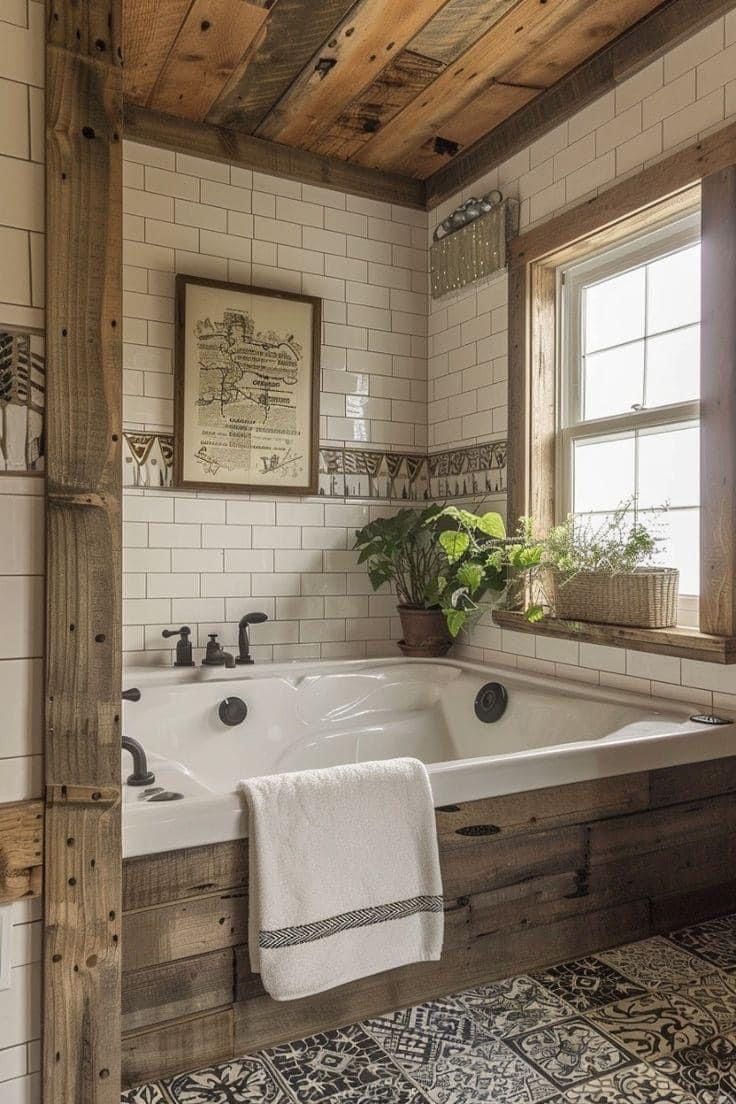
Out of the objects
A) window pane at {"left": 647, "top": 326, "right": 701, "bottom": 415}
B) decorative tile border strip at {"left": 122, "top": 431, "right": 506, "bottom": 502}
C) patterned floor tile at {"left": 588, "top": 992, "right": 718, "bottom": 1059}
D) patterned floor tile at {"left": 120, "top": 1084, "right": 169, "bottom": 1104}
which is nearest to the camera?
patterned floor tile at {"left": 120, "top": 1084, "right": 169, "bottom": 1104}

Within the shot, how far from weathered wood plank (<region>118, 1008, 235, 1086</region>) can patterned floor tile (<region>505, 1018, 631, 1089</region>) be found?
59 cm

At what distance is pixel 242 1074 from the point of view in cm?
165

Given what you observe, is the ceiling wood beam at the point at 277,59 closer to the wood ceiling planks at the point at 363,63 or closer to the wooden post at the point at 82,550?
the wood ceiling planks at the point at 363,63

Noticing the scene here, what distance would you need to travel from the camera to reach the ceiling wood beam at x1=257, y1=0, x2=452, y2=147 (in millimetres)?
2564

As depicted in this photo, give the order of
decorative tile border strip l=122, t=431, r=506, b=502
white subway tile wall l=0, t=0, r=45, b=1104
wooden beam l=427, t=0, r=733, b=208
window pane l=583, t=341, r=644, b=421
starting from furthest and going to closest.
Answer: decorative tile border strip l=122, t=431, r=506, b=502 → window pane l=583, t=341, r=644, b=421 → wooden beam l=427, t=0, r=733, b=208 → white subway tile wall l=0, t=0, r=45, b=1104

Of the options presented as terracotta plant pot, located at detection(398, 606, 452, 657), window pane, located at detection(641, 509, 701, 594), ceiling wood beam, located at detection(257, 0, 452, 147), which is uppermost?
ceiling wood beam, located at detection(257, 0, 452, 147)

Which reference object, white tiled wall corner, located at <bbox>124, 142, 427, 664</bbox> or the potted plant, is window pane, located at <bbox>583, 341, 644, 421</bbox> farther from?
white tiled wall corner, located at <bbox>124, 142, 427, 664</bbox>

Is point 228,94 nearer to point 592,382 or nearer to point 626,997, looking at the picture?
point 592,382

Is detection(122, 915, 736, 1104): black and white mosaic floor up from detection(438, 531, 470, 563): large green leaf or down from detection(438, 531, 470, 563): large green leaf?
down

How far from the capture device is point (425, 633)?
3.38 m

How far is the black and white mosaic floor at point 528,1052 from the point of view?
160 centimetres

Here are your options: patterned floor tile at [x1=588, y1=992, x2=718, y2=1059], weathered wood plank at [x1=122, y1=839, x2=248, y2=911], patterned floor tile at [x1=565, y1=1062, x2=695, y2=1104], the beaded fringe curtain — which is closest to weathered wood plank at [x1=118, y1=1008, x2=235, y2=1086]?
weathered wood plank at [x1=122, y1=839, x2=248, y2=911]

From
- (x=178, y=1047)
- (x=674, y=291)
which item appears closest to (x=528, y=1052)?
(x=178, y=1047)

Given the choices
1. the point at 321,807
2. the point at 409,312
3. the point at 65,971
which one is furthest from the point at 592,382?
the point at 65,971
